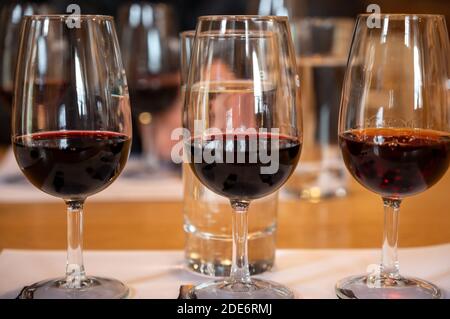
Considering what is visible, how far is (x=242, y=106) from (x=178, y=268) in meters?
0.25

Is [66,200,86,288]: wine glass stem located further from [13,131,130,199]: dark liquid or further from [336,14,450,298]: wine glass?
[336,14,450,298]: wine glass

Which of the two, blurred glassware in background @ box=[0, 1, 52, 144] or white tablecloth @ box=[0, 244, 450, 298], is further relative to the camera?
blurred glassware in background @ box=[0, 1, 52, 144]

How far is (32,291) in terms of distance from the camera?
88 centimetres

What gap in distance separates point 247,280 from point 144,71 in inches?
32.6

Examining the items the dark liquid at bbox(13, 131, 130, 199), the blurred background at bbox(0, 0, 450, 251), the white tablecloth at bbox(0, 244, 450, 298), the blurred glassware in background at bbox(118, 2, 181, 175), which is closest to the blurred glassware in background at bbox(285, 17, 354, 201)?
the blurred background at bbox(0, 0, 450, 251)

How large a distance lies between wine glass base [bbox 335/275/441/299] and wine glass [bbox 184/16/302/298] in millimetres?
107

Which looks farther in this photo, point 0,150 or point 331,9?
→ point 331,9

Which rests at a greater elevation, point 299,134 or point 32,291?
point 299,134

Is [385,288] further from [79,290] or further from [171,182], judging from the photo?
[171,182]

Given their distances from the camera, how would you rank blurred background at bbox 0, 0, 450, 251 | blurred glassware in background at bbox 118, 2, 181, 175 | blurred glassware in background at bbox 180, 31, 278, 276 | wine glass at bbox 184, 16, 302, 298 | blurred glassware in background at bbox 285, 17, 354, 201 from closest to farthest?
1. wine glass at bbox 184, 16, 302, 298
2. blurred glassware in background at bbox 180, 31, 278, 276
3. blurred background at bbox 0, 0, 450, 251
4. blurred glassware in background at bbox 285, 17, 354, 201
5. blurred glassware in background at bbox 118, 2, 181, 175

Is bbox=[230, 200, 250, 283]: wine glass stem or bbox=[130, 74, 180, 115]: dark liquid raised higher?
bbox=[130, 74, 180, 115]: dark liquid

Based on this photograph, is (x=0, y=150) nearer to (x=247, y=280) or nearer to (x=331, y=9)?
(x=247, y=280)

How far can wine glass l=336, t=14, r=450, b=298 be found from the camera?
0.86 metres
